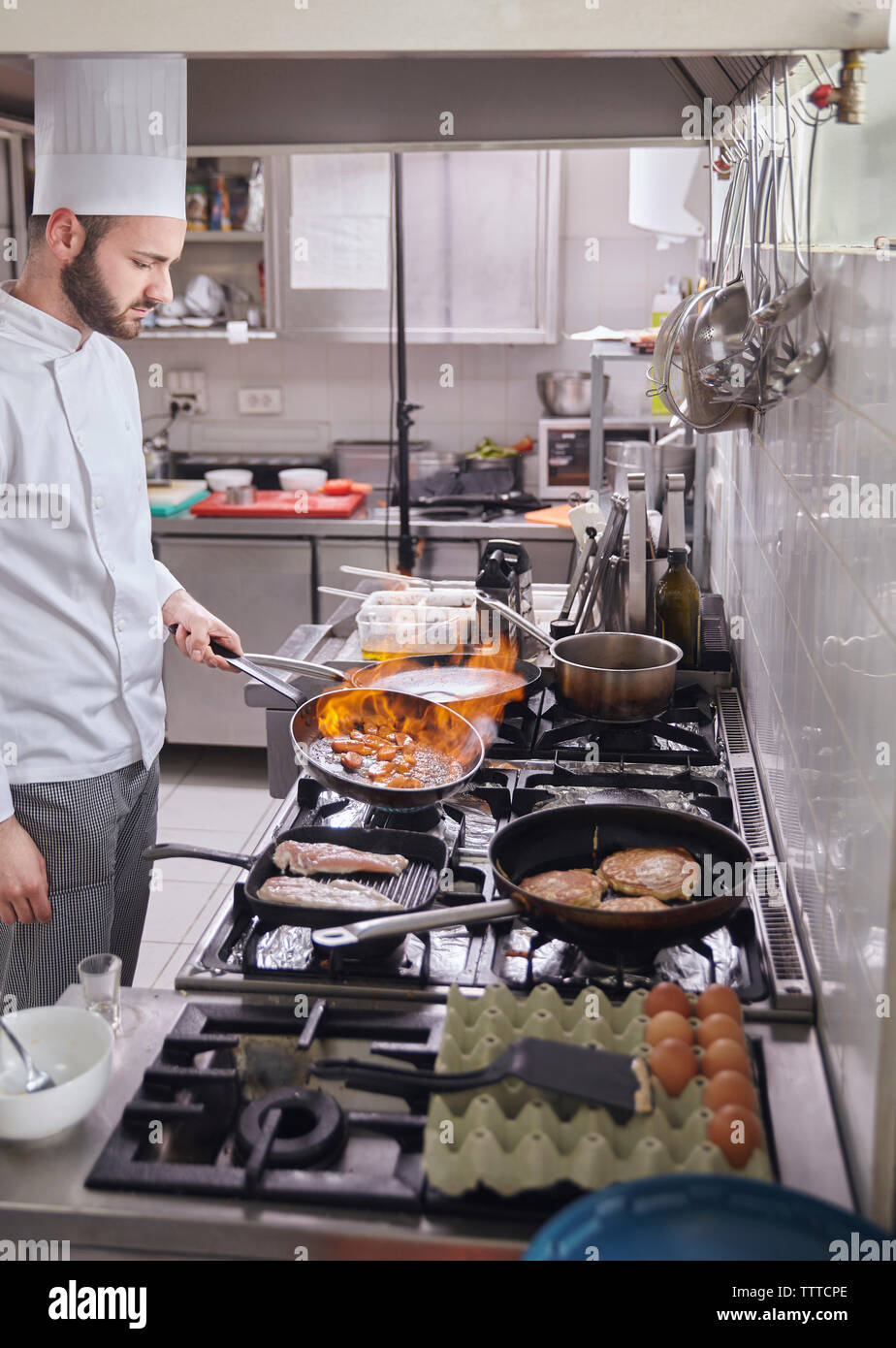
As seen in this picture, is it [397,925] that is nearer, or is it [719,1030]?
[719,1030]

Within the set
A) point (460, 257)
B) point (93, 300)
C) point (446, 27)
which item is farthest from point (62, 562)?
point (460, 257)

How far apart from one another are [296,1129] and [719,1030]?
416 millimetres

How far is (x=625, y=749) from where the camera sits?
2.02m

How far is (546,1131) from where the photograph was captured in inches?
42.3

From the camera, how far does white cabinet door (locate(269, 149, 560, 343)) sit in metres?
4.32

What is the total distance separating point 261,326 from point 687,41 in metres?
3.82

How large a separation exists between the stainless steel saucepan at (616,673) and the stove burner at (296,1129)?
38.8 inches

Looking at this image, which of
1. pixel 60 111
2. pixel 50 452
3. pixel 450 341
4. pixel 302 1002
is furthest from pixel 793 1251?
pixel 450 341

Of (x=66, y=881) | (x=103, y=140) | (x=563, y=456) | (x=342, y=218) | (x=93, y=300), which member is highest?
(x=342, y=218)

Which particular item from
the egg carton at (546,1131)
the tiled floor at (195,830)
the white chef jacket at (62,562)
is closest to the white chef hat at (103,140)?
the white chef jacket at (62,562)

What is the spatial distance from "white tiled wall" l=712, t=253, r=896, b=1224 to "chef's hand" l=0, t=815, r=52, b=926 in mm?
1061

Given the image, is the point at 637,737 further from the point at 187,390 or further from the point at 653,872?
the point at 187,390

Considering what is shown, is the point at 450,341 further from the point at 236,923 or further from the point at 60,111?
the point at 236,923

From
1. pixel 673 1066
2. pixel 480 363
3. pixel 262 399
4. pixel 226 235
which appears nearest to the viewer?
pixel 673 1066
